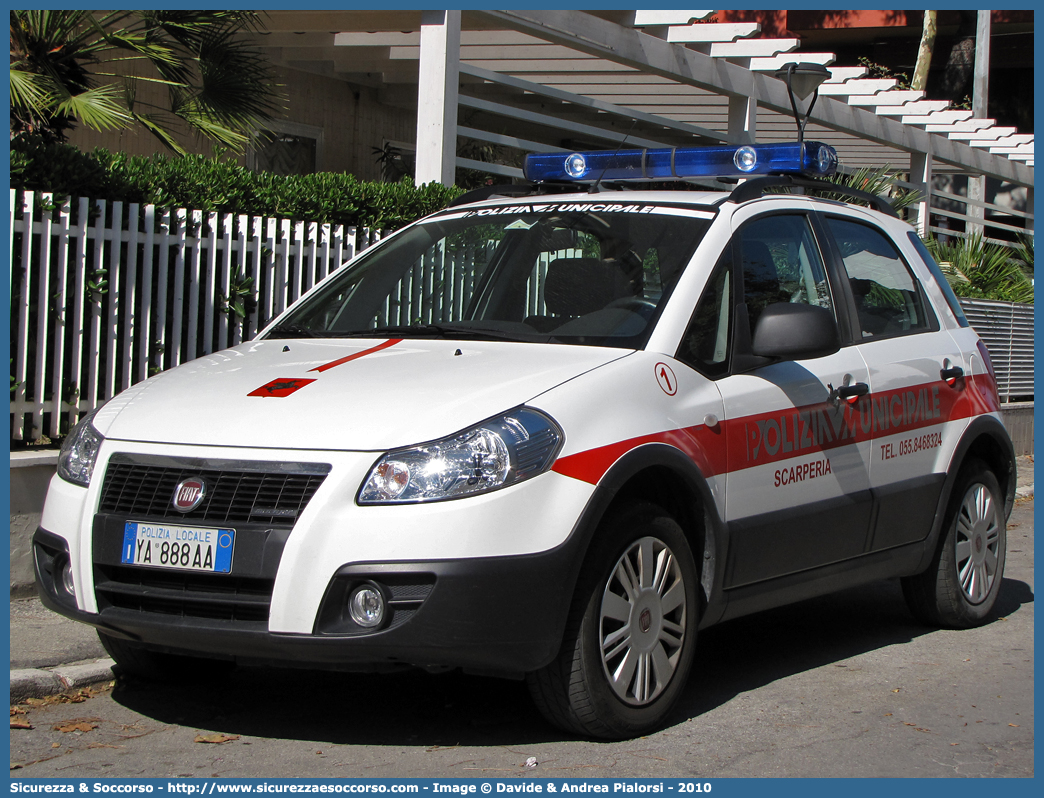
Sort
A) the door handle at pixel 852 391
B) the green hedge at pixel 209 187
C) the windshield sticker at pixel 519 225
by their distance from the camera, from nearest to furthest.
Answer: the door handle at pixel 852 391 < the windshield sticker at pixel 519 225 < the green hedge at pixel 209 187

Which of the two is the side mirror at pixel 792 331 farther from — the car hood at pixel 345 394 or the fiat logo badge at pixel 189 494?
the fiat logo badge at pixel 189 494

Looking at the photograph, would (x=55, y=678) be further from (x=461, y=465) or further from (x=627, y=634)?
(x=627, y=634)

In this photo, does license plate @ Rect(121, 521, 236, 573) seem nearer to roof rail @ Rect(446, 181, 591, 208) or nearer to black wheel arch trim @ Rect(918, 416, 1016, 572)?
roof rail @ Rect(446, 181, 591, 208)

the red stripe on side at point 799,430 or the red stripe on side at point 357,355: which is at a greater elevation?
the red stripe on side at point 357,355

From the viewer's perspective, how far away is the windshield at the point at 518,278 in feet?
15.8

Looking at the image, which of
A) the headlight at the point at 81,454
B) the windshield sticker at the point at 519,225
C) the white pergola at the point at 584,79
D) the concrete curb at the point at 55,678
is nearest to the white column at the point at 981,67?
the white pergola at the point at 584,79

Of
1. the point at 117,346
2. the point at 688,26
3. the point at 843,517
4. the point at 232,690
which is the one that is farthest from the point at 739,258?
the point at 688,26

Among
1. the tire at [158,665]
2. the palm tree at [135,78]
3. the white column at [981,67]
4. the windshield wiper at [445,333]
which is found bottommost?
the tire at [158,665]

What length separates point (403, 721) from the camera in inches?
179

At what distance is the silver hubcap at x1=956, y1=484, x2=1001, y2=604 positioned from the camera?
6121 mm

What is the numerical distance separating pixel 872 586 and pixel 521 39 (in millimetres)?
7896

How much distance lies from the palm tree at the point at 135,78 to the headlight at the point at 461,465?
5.54 metres

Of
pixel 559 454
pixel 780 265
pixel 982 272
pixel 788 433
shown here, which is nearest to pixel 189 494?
pixel 559 454
